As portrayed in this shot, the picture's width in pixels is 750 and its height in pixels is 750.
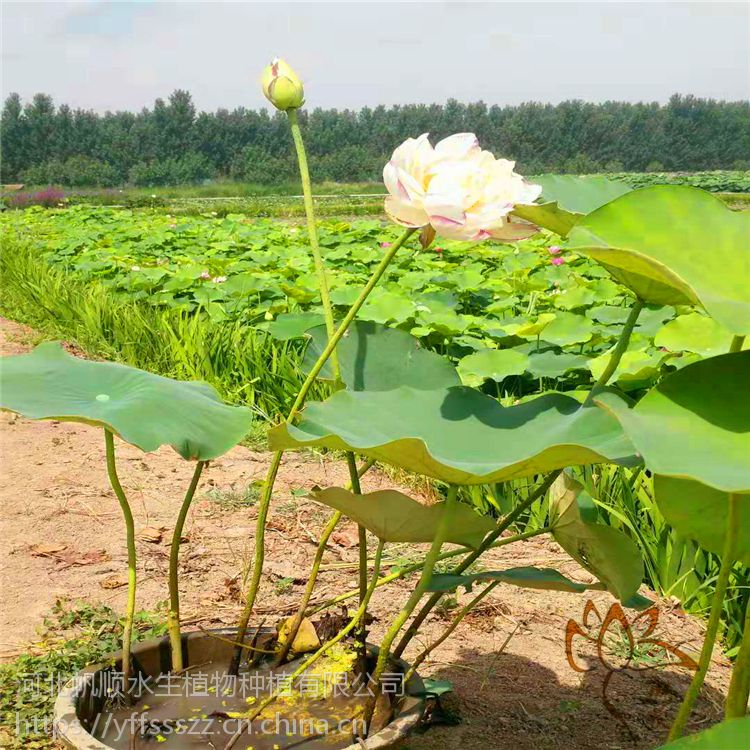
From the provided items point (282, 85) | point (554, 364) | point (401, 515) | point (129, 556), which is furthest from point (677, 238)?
point (554, 364)

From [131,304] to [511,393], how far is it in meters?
2.40

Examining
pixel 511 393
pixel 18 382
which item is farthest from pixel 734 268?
pixel 511 393

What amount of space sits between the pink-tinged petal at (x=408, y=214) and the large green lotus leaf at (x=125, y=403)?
1.09ft

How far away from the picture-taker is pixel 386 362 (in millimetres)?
1229

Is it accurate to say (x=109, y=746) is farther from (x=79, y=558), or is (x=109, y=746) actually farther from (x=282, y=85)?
(x=79, y=558)

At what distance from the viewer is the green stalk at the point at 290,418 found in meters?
0.99

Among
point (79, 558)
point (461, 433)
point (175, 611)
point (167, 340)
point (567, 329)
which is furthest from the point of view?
point (167, 340)

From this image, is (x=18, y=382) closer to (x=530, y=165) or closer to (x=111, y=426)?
(x=111, y=426)

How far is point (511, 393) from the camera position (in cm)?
294

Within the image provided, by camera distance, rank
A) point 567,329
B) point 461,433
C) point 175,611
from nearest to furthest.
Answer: point 461,433, point 175,611, point 567,329

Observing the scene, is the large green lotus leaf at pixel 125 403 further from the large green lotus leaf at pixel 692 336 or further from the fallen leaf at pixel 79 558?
the large green lotus leaf at pixel 692 336

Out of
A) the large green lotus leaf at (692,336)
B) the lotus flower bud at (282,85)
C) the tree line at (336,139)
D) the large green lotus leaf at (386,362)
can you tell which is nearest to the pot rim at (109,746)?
the large green lotus leaf at (386,362)

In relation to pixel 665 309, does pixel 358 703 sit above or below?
below

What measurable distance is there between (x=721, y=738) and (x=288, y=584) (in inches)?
52.6
